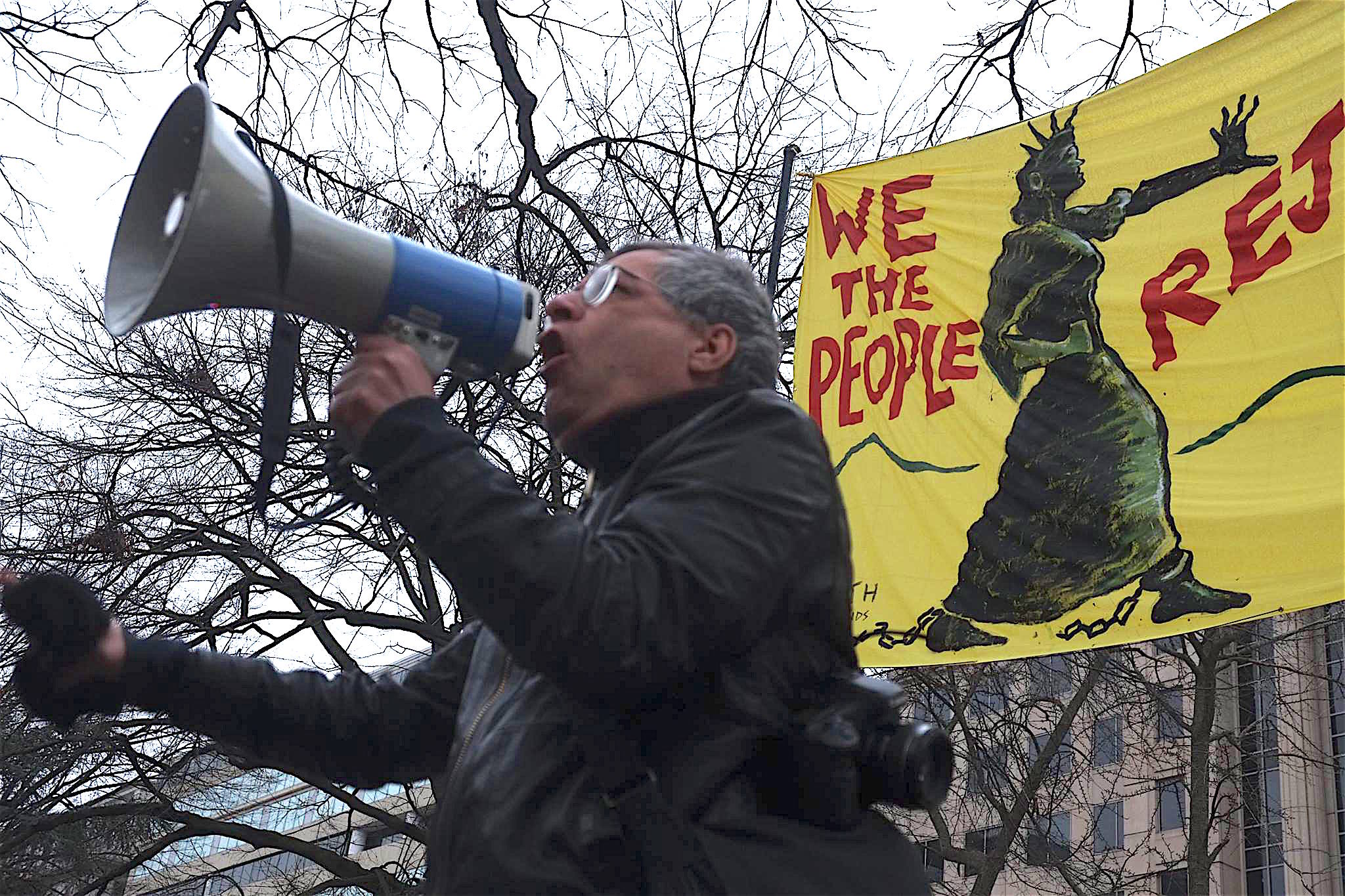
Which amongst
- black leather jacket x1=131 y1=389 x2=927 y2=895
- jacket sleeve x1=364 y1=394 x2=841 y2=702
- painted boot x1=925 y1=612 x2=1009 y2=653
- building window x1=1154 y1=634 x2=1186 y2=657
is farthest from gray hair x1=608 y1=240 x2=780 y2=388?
building window x1=1154 y1=634 x2=1186 y2=657

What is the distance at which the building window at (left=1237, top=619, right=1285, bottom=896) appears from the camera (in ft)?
36.2

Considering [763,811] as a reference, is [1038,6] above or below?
above

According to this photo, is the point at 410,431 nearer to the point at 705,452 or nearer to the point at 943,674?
the point at 705,452

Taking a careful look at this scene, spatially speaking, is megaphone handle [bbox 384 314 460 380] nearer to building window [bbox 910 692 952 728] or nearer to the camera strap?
the camera strap

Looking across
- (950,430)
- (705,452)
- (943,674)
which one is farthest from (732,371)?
(943,674)

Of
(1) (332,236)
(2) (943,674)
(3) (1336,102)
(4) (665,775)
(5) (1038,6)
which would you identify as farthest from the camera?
(2) (943,674)

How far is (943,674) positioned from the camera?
10.2 metres

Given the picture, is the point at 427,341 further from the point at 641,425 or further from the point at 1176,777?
the point at 1176,777

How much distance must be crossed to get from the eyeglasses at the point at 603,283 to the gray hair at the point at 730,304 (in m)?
0.04

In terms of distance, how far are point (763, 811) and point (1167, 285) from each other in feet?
11.3

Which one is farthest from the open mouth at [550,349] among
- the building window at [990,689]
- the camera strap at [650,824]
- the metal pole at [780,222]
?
the building window at [990,689]

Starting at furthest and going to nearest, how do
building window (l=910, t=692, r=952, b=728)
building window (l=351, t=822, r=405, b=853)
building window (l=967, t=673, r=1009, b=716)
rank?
building window (l=967, t=673, r=1009, b=716) → building window (l=910, t=692, r=952, b=728) → building window (l=351, t=822, r=405, b=853)

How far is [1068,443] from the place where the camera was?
15.4 feet

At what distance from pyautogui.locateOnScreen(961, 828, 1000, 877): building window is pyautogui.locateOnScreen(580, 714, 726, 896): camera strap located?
826 centimetres
